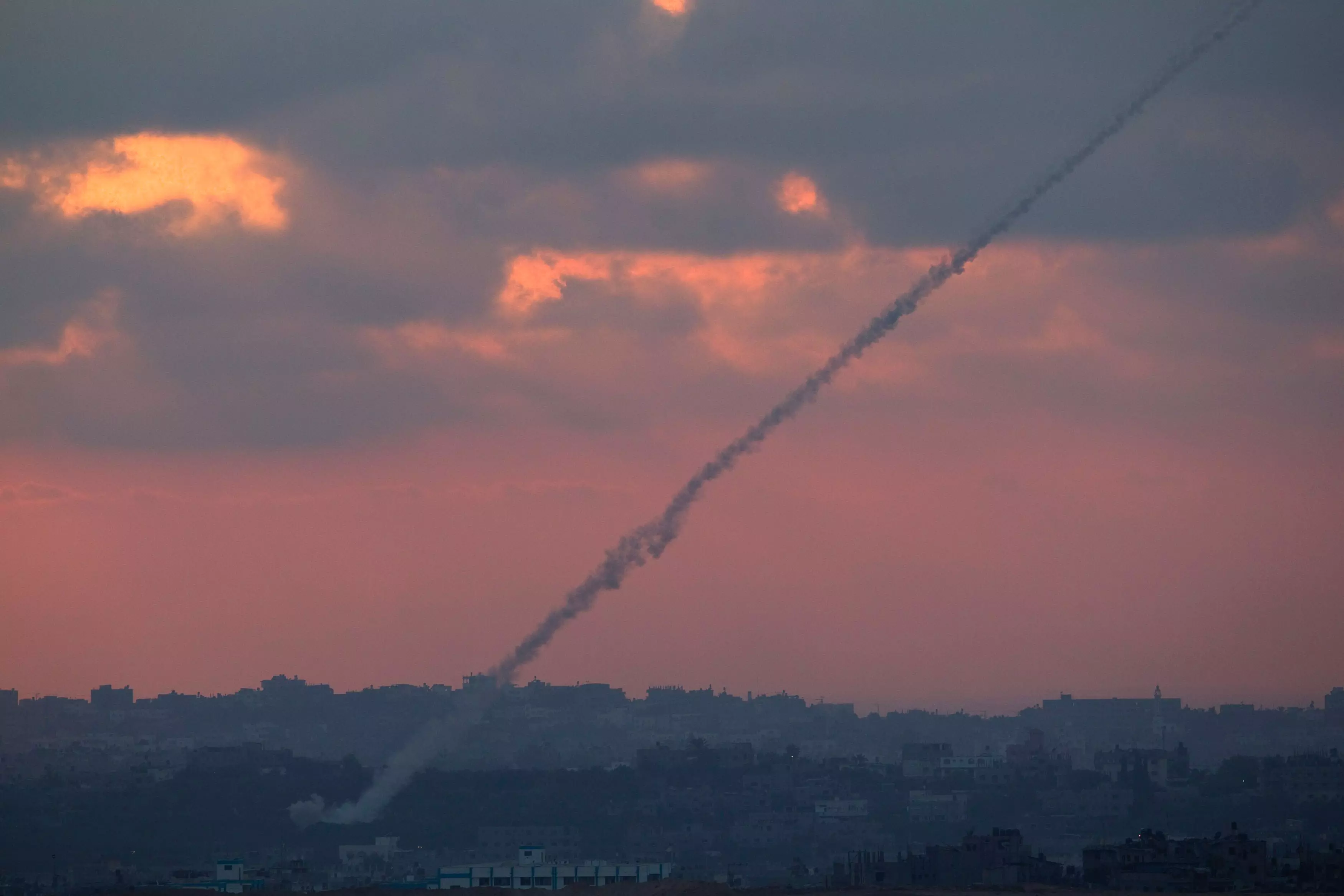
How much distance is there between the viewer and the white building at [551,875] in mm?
84562

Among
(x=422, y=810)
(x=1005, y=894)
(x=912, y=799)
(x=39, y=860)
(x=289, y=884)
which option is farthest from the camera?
(x=912, y=799)

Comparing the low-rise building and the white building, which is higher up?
the low-rise building

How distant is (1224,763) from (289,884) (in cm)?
9215

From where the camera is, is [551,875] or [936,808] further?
[936,808]

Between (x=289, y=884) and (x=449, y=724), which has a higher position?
(x=449, y=724)

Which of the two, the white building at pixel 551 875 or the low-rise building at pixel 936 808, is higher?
the low-rise building at pixel 936 808

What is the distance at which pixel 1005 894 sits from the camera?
2810 inches

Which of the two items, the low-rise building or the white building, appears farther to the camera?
the low-rise building

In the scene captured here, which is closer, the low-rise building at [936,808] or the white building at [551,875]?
the white building at [551,875]

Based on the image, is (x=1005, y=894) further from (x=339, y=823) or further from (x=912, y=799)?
(x=912, y=799)

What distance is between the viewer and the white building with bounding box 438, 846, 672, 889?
84.6m

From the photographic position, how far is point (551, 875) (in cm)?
8631

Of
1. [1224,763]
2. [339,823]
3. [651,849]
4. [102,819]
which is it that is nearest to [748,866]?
[651,849]

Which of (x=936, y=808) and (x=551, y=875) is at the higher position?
(x=936, y=808)
